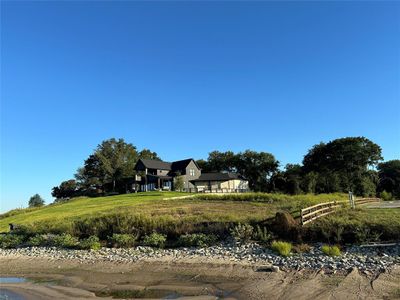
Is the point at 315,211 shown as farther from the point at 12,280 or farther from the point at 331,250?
the point at 12,280

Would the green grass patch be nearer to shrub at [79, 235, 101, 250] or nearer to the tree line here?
shrub at [79, 235, 101, 250]

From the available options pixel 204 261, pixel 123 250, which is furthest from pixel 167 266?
pixel 123 250

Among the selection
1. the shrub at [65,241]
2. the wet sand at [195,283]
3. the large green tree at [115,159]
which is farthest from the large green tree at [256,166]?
the wet sand at [195,283]

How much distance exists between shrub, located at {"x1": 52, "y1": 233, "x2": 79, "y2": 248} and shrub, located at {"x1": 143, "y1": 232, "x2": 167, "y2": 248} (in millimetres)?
4188

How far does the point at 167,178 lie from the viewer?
7069 cm

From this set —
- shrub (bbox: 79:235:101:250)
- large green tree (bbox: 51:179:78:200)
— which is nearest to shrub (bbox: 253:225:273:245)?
shrub (bbox: 79:235:101:250)

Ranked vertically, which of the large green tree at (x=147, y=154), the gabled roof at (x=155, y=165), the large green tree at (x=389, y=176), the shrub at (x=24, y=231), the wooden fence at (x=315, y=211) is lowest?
the shrub at (x=24, y=231)

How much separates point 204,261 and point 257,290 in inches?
156

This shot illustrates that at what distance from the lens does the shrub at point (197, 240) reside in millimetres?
17377

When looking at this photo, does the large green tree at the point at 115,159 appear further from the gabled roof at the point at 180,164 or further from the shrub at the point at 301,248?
the shrub at the point at 301,248

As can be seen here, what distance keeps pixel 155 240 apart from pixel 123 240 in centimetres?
189

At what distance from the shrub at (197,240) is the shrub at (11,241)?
11069 mm

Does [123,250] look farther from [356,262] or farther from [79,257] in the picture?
[356,262]

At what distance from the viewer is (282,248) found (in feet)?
48.4
